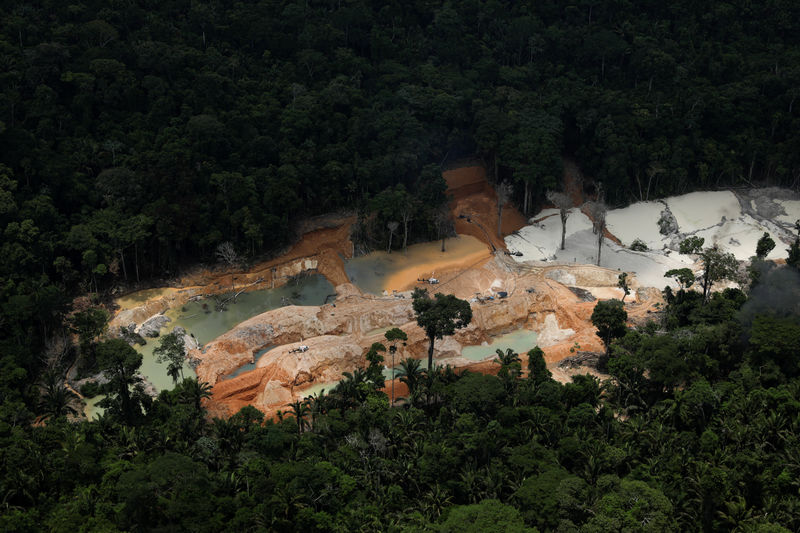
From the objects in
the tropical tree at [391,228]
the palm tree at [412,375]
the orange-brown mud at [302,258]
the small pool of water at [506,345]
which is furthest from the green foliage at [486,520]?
the tropical tree at [391,228]

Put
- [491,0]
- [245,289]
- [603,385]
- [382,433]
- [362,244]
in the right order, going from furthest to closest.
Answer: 1. [491,0]
2. [362,244]
3. [245,289]
4. [603,385]
5. [382,433]

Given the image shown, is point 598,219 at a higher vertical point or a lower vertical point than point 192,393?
lower

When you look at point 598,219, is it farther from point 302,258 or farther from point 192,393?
point 192,393

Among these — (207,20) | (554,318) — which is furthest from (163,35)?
(554,318)

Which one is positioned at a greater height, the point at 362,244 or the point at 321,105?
the point at 321,105

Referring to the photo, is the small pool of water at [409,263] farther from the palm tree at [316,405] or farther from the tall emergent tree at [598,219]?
the palm tree at [316,405]

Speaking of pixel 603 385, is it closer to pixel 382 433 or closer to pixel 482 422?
pixel 482 422

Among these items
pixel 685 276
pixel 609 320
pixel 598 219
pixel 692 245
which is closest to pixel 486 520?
pixel 609 320
